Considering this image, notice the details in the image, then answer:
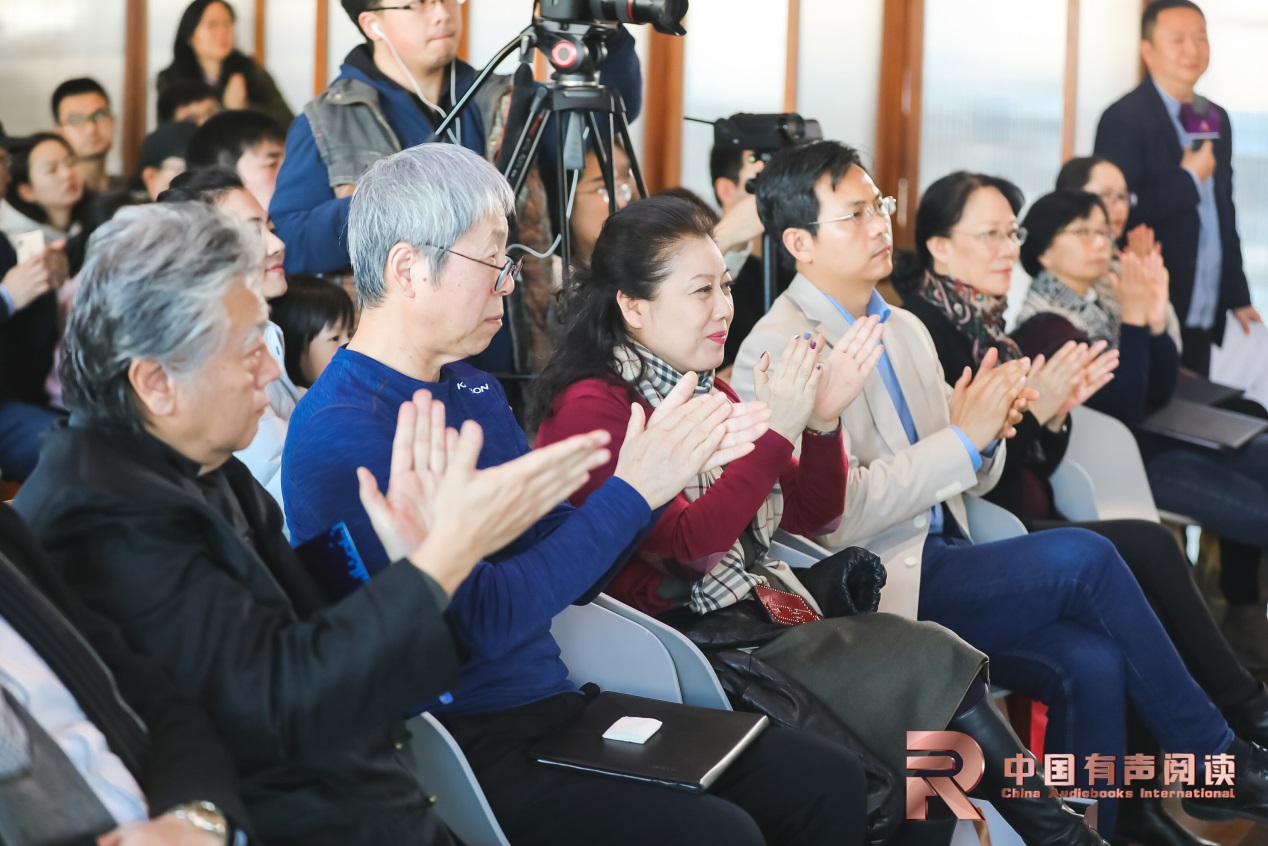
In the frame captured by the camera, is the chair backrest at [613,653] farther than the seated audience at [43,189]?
No

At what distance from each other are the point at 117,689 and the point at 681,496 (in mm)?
900

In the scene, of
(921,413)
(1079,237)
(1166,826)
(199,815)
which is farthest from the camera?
(1079,237)

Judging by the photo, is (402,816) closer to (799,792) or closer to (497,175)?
(799,792)

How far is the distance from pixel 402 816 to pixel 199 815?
0.25 m

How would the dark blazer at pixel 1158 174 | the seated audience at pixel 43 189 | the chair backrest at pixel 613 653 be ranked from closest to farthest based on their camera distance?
the chair backrest at pixel 613 653, the seated audience at pixel 43 189, the dark blazer at pixel 1158 174

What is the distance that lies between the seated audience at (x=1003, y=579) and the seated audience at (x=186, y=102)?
2.47 meters

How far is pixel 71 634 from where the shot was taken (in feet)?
3.40

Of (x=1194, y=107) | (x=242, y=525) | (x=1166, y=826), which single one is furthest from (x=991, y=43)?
(x=242, y=525)

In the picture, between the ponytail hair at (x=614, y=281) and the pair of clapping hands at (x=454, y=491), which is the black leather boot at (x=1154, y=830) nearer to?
the ponytail hair at (x=614, y=281)

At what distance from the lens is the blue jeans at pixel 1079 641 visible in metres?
2.16

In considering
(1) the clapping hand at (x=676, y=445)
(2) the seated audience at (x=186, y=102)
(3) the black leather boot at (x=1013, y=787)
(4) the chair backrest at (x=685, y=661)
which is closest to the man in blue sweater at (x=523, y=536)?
(1) the clapping hand at (x=676, y=445)

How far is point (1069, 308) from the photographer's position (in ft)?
10.3

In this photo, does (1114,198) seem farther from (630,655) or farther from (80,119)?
(80,119)

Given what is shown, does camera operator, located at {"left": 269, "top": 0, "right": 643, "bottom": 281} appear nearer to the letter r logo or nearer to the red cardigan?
the red cardigan
